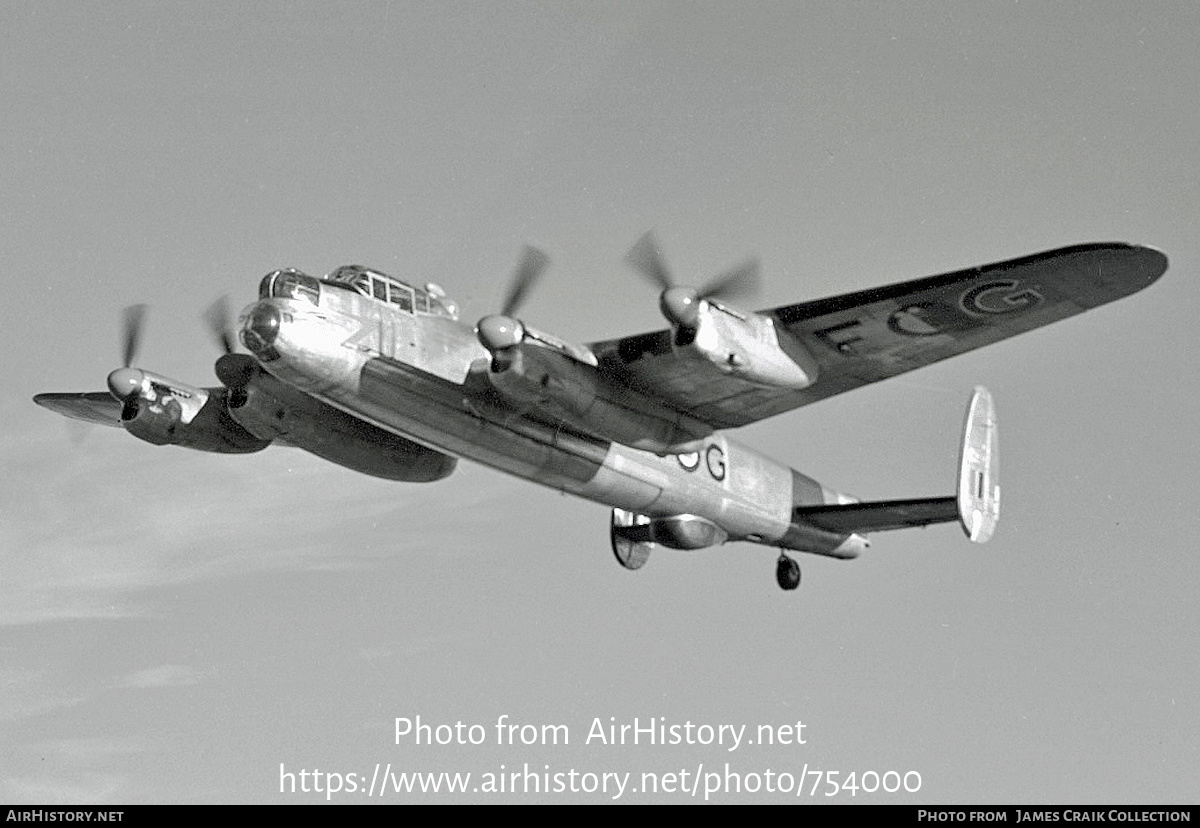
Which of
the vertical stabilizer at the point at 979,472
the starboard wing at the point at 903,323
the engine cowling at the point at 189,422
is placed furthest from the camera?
the engine cowling at the point at 189,422

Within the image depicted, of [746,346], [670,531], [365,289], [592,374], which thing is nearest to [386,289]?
[365,289]

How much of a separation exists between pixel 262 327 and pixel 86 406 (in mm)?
8405

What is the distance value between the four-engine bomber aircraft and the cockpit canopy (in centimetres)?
2

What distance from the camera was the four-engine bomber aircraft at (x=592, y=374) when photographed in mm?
15086

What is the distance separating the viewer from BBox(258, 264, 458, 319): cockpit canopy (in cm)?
1540

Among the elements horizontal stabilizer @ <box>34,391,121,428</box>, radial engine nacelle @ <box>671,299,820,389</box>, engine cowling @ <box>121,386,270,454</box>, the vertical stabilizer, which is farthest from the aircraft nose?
the vertical stabilizer

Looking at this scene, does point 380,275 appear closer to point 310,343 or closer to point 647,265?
point 310,343

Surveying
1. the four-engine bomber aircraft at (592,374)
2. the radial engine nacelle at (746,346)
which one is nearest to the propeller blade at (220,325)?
the four-engine bomber aircraft at (592,374)

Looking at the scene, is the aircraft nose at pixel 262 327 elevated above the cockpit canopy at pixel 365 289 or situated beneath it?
situated beneath

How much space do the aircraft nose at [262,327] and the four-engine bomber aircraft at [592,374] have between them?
2 centimetres

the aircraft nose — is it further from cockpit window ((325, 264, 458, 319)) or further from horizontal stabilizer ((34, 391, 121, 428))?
horizontal stabilizer ((34, 391, 121, 428))

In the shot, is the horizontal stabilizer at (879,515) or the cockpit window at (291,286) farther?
the horizontal stabilizer at (879,515)

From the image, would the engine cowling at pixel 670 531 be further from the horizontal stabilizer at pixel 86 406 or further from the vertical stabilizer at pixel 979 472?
the horizontal stabilizer at pixel 86 406
